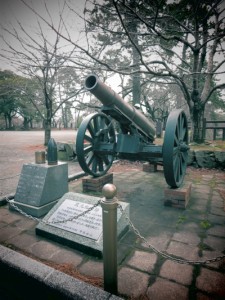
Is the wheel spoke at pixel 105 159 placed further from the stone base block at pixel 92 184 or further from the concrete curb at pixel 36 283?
the concrete curb at pixel 36 283

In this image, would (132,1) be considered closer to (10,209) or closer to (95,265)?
(10,209)

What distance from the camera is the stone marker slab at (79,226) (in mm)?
2480

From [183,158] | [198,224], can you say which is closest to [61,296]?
[198,224]

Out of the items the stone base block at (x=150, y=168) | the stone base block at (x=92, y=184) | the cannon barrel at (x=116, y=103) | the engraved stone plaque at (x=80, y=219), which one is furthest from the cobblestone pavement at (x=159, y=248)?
the stone base block at (x=150, y=168)

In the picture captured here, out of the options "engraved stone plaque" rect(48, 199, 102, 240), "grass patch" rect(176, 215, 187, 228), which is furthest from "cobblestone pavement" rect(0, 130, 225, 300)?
→ "engraved stone plaque" rect(48, 199, 102, 240)

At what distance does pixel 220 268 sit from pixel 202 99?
758 centimetres

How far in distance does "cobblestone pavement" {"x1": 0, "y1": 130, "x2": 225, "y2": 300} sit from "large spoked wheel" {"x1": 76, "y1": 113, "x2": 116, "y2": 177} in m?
0.97

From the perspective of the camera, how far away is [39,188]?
11.4 feet

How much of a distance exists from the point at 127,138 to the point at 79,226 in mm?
2278

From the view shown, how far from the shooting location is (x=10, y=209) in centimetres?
373

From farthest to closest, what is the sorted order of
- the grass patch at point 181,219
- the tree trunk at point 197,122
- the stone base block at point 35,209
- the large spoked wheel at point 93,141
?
the tree trunk at point 197,122
the large spoked wheel at point 93,141
the stone base block at point 35,209
the grass patch at point 181,219

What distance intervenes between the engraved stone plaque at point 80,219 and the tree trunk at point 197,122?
6.88m

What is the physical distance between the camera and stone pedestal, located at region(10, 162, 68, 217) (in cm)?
343


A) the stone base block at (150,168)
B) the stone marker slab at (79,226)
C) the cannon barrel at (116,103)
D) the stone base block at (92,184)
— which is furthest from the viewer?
the stone base block at (150,168)
